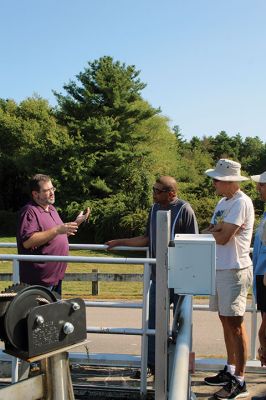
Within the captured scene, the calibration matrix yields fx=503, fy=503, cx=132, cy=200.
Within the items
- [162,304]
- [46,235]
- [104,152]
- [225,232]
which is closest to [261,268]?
[225,232]

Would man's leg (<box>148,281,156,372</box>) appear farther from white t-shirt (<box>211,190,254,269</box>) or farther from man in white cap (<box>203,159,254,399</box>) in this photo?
white t-shirt (<box>211,190,254,269</box>)

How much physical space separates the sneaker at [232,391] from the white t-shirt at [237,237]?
34.9 inches

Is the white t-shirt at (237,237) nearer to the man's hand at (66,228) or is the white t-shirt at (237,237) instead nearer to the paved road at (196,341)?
the paved road at (196,341)

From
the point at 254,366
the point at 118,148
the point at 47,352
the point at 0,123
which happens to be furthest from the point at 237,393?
the point at 0,123

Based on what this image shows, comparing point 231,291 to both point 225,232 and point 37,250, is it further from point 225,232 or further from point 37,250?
point 37,250

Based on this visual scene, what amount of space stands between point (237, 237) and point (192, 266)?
1.99 metres

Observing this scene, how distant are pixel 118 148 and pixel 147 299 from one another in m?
34.2

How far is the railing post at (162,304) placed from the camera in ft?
7.37

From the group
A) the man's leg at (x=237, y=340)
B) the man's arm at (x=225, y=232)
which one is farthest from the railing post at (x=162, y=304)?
the man's leg at (x=237, y=340)

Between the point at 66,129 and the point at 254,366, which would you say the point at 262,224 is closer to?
the point at 254,366

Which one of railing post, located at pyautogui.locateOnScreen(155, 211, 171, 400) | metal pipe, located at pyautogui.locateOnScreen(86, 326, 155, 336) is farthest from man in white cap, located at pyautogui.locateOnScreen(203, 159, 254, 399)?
railing post, located at pyautogui.locateOnScreen(155, 211, 171, 400)

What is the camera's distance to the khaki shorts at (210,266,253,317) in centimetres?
396

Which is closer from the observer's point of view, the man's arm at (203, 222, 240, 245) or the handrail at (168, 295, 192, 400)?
the handrail at (168, 295, 192, 400)

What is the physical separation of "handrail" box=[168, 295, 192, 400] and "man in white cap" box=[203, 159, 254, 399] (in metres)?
1.56
